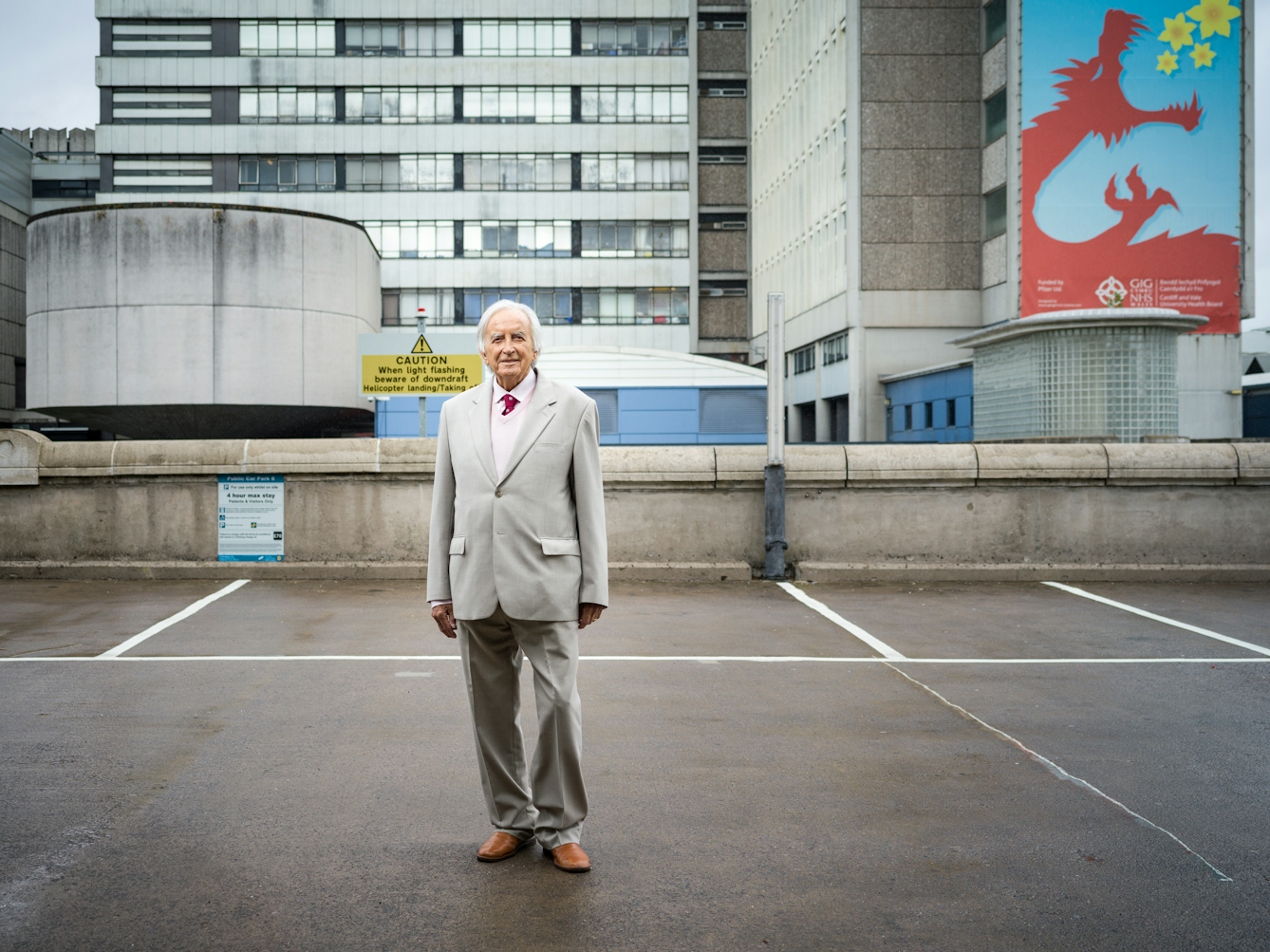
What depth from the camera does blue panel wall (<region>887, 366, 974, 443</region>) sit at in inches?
1284

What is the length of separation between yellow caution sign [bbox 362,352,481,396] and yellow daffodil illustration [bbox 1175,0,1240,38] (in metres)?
33.5

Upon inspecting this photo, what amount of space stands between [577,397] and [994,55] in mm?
39947

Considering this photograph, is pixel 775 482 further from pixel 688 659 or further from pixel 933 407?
pixel 933 407

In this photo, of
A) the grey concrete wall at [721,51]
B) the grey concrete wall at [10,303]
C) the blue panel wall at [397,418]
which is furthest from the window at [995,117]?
the grey concrete wall at [10,303]

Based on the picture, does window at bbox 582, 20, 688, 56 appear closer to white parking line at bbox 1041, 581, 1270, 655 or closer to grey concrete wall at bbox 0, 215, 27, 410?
grey concrete wall at bbox 0, 215, 27, 410

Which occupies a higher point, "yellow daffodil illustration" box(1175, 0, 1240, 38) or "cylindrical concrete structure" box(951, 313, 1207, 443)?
"yellow daffodil illustration" box(1175, 0, 1240, 38)

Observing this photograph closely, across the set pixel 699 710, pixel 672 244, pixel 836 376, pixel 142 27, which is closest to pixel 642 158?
pixel 672 244

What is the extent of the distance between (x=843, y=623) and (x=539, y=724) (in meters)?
5.62

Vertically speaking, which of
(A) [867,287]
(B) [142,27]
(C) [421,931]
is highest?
(B) [142,27]

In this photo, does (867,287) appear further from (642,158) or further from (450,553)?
(450,553)

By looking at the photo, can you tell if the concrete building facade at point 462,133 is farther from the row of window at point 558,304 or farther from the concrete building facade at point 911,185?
the concrete building facade at point 911,185

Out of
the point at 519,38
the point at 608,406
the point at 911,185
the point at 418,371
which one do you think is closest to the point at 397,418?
the point at 608,406

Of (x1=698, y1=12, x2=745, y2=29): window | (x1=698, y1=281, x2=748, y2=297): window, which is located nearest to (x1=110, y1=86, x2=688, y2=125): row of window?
(x1=698, y1=12, x2=745, y2=29): window

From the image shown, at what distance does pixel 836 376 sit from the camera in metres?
43.1
